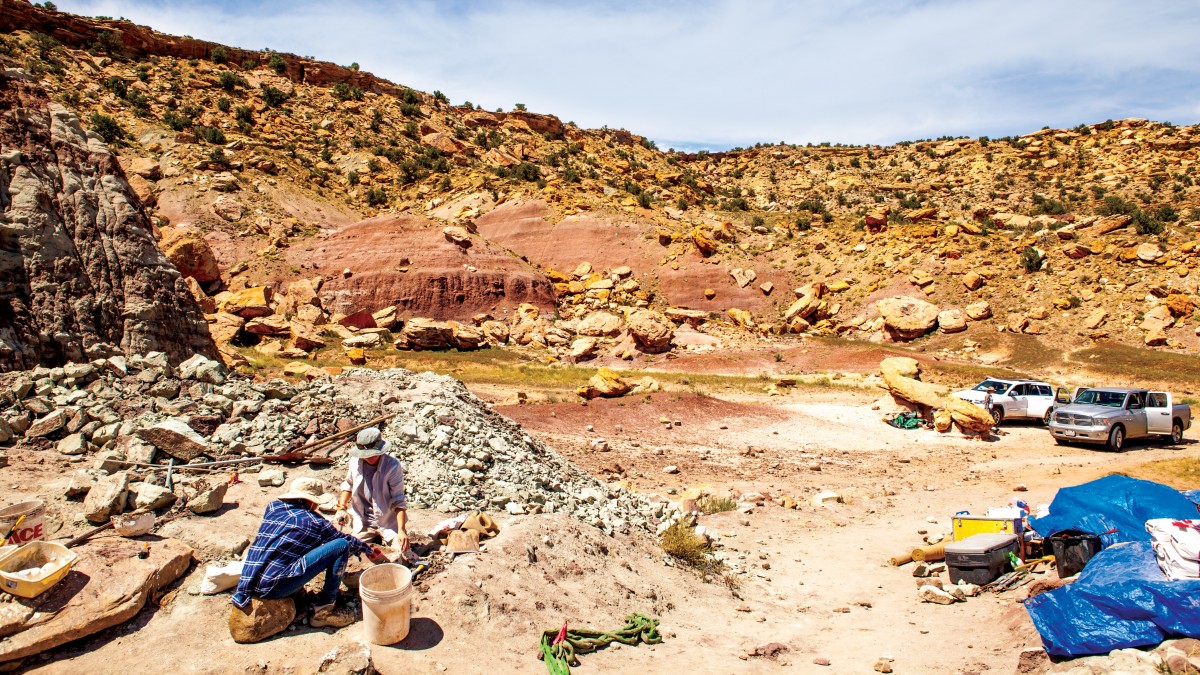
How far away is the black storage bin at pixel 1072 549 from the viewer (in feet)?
21.5

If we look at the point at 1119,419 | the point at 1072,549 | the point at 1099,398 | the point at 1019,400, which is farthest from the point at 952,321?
the point at 1072,549

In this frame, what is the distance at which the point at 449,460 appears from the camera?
8875 millimetres

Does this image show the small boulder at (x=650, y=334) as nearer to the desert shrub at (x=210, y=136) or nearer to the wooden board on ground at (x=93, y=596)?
the wooden board on ground at (x=93, y=596)

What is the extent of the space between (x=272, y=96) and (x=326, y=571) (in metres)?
66.4

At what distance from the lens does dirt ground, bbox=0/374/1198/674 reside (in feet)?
17.1

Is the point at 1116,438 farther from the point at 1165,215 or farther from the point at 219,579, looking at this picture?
the point at 1165,215

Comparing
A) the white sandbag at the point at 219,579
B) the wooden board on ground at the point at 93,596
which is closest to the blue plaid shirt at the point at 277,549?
the white sandbag at the point at 219,579

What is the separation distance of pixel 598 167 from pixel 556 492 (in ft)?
199

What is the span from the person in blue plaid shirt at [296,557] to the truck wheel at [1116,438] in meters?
18.2

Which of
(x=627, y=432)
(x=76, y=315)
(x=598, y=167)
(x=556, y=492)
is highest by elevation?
(x=598, y=167)

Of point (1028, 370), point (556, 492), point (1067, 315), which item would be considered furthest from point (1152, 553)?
point (1067, 315)

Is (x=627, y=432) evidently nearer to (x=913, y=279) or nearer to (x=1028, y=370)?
(x=1028, y=370)

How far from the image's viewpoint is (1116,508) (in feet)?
22.8

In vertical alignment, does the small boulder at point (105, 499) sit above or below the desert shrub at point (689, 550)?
above
